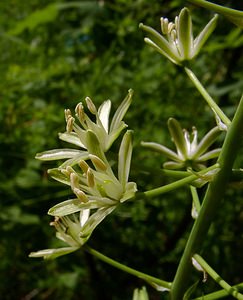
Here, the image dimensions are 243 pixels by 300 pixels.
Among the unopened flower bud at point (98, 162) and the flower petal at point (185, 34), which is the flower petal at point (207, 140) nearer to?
the flower petal at point (185, 34)

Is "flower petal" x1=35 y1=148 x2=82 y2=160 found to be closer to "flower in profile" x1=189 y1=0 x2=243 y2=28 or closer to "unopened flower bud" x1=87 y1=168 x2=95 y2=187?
"unopened flower bud" x1=87 y1=168 x2=95 y2=187

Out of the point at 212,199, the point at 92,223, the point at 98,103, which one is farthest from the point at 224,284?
the point at 98,103

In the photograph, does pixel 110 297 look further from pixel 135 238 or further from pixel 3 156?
pixel 3 156

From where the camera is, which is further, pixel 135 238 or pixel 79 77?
pixel 135 238

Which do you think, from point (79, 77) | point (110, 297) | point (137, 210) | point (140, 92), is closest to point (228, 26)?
point (140, 92)

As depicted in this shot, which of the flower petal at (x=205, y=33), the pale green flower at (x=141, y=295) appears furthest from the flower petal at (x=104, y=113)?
the pale green flower at (x=141, y=295)

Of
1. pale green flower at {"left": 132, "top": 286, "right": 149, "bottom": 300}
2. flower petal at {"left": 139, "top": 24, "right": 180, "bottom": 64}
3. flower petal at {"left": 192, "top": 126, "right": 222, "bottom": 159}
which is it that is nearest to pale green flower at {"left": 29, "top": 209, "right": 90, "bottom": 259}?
pale green flower at {"left": 132, "top": 286, "right": 149, "bottom": 300}
